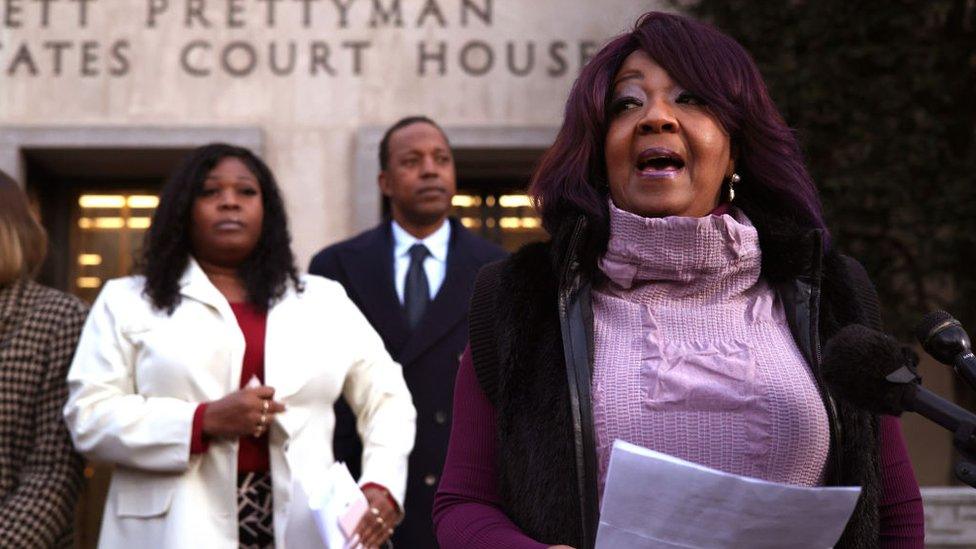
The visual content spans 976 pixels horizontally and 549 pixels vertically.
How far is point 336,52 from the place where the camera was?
34.1ft

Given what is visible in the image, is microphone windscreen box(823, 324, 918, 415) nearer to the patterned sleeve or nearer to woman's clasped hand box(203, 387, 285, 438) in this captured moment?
woman's clasped hand box(203, 387, 285, 438)

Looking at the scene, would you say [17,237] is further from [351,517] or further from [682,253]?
[682,253]

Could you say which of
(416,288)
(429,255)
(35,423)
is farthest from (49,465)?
(429,255)

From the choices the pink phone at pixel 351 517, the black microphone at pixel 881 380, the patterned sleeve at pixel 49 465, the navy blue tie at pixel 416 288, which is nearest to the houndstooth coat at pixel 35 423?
the patterned sleeve at pixel 49 465

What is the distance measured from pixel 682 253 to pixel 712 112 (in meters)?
0.25

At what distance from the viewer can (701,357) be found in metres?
2.45

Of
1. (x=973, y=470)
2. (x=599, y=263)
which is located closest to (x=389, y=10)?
(x=599, y=263)

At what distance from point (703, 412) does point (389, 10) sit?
8.30 metres

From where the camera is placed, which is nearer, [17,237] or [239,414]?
[239,414]

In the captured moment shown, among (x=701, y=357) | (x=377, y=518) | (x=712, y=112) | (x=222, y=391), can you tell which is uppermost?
(x=712, y=112)

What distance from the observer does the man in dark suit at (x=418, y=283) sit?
5742mm

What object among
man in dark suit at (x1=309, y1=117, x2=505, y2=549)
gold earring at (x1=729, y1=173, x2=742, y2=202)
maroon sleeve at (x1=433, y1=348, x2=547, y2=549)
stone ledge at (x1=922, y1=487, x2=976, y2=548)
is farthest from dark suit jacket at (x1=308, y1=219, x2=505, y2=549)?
gold earring at (x1=729, y1=173, x2=742, y2=202)

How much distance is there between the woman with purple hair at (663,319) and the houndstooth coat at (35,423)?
8.28 feet

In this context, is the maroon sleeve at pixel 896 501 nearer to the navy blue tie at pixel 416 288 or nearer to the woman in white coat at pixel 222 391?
the woman in white coat at pixel 222 391
